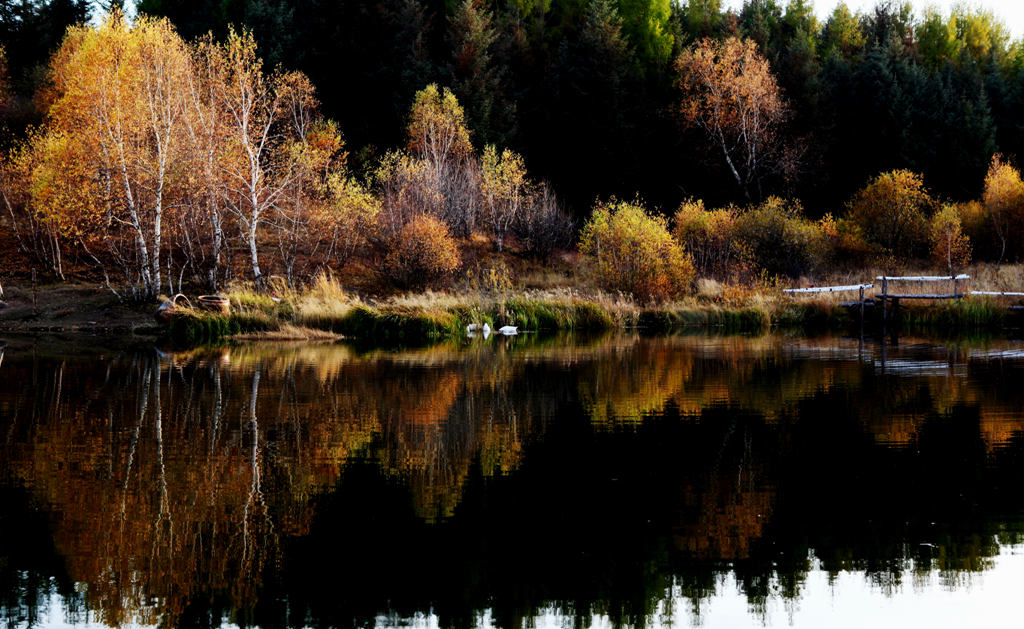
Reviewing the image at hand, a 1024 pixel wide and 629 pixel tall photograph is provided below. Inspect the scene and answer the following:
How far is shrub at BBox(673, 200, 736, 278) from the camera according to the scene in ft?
131

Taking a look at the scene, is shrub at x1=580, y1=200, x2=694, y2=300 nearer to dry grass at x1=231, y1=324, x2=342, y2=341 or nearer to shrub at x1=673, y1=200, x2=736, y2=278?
shrub at x1=673, y1=200, x2=736, y2=278

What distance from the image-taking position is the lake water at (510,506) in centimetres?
541

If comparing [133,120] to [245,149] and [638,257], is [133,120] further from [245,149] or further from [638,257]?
[638,257]

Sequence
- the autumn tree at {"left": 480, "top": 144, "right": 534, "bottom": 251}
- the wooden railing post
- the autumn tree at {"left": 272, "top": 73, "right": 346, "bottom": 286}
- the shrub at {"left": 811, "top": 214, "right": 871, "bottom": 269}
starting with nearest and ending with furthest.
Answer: the wooden railing post, the autumn tree at {"left": 272, "top": 73, "right": 346, "bottom": 286}, the shrub at {"left": 811, "top": 214, "right": 871, "bottom": 269}, the autumn tree at {"left": 480, "top": 144, "right": 534, "bottom": 251}

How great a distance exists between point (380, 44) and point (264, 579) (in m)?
58.0

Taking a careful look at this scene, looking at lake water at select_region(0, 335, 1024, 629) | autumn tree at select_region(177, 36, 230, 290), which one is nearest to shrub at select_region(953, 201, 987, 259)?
autumn tree at select_region(177, 36, 230, 290)

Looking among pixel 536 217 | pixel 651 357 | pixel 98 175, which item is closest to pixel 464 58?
pixel 536 217

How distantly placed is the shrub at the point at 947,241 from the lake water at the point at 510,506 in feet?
106

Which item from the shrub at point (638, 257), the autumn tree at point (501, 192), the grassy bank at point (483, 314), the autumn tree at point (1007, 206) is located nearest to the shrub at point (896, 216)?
the autumn tree at point (1007, 206)

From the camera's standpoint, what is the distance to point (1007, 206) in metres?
47.1

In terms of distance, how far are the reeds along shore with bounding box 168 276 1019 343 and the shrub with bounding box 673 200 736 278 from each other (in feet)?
16.7

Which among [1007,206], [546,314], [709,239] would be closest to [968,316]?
[709,239]

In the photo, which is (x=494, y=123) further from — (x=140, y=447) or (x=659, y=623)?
(x=659, y=623)

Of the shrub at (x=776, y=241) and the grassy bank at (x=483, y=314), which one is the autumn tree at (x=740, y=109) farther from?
the grassy bank at (x=483, y=314)
